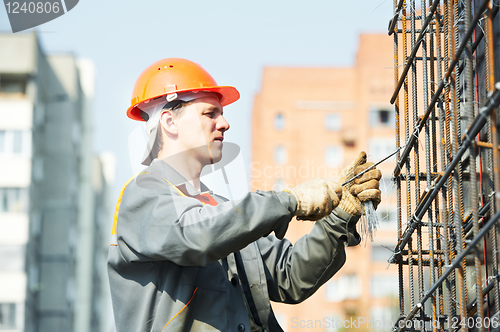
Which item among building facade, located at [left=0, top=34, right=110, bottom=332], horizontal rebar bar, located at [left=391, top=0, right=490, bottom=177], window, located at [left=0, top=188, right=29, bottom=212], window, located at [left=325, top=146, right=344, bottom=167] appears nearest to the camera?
horizontal rebar bar, located at [left=391, top=0, right=490, bottom=177]

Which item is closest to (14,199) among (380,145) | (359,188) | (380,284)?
(380,284)

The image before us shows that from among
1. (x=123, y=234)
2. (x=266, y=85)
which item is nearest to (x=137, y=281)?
(x=123, y=234)

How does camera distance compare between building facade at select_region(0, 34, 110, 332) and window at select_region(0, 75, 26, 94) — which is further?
window at select_region(0, 75, 26, 94)

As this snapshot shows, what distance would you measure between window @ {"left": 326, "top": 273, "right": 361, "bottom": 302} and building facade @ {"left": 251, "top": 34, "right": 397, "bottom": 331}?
0.07 metres

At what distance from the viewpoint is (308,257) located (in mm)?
4020

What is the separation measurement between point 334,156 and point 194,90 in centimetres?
4241

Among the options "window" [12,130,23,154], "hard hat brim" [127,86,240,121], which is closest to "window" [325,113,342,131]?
"window" [12,130,23,154]

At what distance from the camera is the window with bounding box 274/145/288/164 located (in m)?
47.4

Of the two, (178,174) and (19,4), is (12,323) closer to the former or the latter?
(19,4)

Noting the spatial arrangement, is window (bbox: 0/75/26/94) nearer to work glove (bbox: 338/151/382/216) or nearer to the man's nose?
the man's nose

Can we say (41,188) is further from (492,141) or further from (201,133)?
(492,141)

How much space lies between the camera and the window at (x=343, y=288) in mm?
42875

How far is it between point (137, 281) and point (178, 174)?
0.67 metres

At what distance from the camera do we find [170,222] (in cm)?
324
